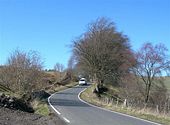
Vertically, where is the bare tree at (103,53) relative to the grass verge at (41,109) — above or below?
above

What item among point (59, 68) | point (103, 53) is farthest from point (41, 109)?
point (59, 68)

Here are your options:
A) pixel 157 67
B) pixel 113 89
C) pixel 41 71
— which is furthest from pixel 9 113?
pixel 113 89

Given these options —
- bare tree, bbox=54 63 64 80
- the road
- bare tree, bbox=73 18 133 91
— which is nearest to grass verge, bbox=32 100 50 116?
the road

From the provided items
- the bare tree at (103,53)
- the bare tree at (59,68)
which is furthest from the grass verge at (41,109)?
the bare tree at (59,68)

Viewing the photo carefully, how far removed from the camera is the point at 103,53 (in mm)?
66125

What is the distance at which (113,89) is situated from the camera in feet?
243

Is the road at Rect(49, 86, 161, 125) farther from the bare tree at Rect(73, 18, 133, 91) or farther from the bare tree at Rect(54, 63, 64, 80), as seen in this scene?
the bare tree at Rect(54, 63, 64, 80)

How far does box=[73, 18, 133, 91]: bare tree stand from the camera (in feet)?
219

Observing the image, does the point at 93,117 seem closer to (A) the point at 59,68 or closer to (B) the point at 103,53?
(B) the point at 103,53

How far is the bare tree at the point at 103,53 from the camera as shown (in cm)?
6681

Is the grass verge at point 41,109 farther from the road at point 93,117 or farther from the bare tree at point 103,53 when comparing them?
the bare tree at point 103,53

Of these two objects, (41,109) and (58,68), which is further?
(58,68)

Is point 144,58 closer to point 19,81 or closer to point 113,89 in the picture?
point 113,89

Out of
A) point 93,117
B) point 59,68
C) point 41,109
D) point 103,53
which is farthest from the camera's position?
point 59,68
